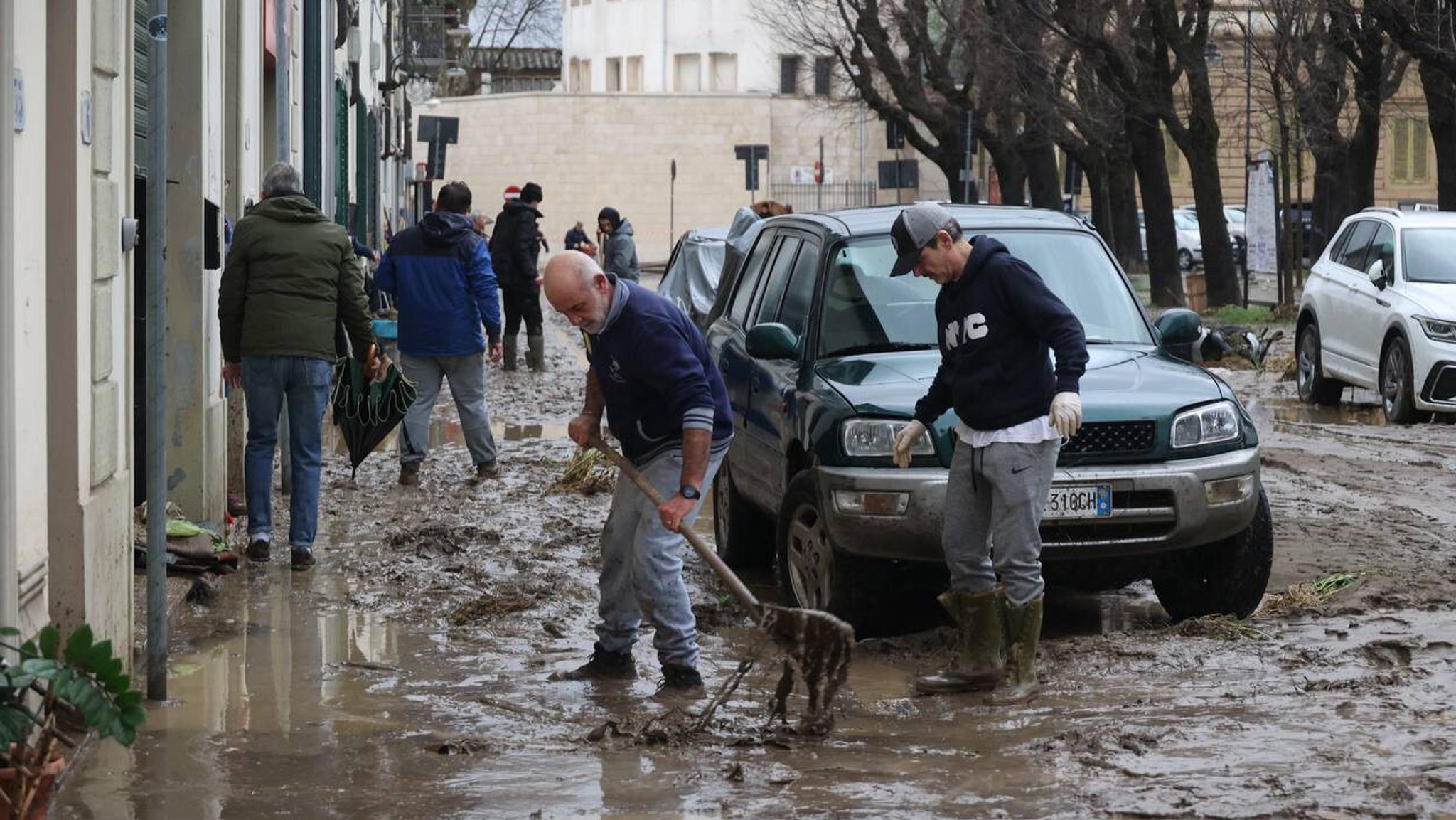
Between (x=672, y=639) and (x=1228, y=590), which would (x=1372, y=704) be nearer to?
(x=1228, y=590)

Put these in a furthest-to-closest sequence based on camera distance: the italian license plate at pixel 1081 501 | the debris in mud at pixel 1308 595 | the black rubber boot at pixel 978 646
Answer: the debris in mud at pixel 1308 595 → the italian license plate at pixel 1081 501 → the black rubber boot at pixel 978 646

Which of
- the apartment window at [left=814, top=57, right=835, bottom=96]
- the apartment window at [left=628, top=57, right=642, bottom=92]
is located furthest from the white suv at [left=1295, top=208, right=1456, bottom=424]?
the apartment window at [left=628, top=57, right=642, bottom=92]

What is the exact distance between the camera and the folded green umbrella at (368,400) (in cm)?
1139

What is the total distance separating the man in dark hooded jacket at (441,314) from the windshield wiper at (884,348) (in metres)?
4.55

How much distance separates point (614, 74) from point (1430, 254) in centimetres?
7052

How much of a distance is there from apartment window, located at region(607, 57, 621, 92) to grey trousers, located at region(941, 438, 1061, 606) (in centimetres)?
7804

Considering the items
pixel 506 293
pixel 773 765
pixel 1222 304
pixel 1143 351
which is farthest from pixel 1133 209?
pixel 773 765

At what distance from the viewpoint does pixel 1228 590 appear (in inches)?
321

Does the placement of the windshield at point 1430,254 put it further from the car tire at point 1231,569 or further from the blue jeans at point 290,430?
the blue jeans at point 290,430

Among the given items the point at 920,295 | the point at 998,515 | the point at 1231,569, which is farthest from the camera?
the point at 920,295

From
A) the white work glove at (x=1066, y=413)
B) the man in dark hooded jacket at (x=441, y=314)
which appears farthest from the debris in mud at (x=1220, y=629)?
the man in dark hooded jacket at (x=441, y=314)

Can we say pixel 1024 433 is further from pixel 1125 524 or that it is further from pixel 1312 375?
pixel 1312 375

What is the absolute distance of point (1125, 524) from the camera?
25.4 ft

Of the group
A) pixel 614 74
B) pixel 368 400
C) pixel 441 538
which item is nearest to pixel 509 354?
pixel 368 400
